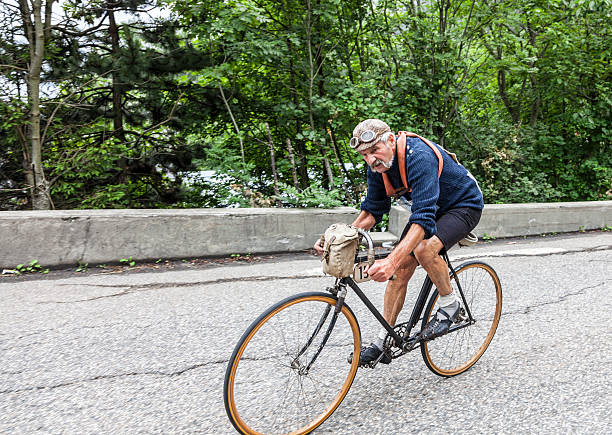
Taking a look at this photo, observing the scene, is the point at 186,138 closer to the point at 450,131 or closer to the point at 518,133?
the point at 450,131

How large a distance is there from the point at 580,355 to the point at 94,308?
4.29 m

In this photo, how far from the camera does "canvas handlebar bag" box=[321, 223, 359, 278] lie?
2268 mm

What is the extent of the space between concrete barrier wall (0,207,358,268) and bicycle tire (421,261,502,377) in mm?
4027

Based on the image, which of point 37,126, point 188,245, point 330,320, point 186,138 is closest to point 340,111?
point 186,138

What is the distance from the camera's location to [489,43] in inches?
399

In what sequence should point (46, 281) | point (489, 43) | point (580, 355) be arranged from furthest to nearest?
point (489, 43), point (46, 281), point (580, 355)

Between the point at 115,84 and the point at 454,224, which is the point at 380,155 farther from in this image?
the point at 115,84

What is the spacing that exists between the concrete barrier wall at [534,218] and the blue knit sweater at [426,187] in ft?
15.8

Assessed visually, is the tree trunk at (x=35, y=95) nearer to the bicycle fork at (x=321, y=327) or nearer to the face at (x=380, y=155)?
the bicycle fork at (x=321, y=327)

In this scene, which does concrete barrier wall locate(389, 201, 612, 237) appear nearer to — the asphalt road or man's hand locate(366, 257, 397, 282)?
the asphalt road

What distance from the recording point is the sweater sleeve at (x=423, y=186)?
2.54 m

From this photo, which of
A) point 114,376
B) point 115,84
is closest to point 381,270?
point 114,376

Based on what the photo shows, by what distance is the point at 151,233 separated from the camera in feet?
20.5

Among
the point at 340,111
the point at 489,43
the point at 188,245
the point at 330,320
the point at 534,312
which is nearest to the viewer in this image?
the point at 330,320
